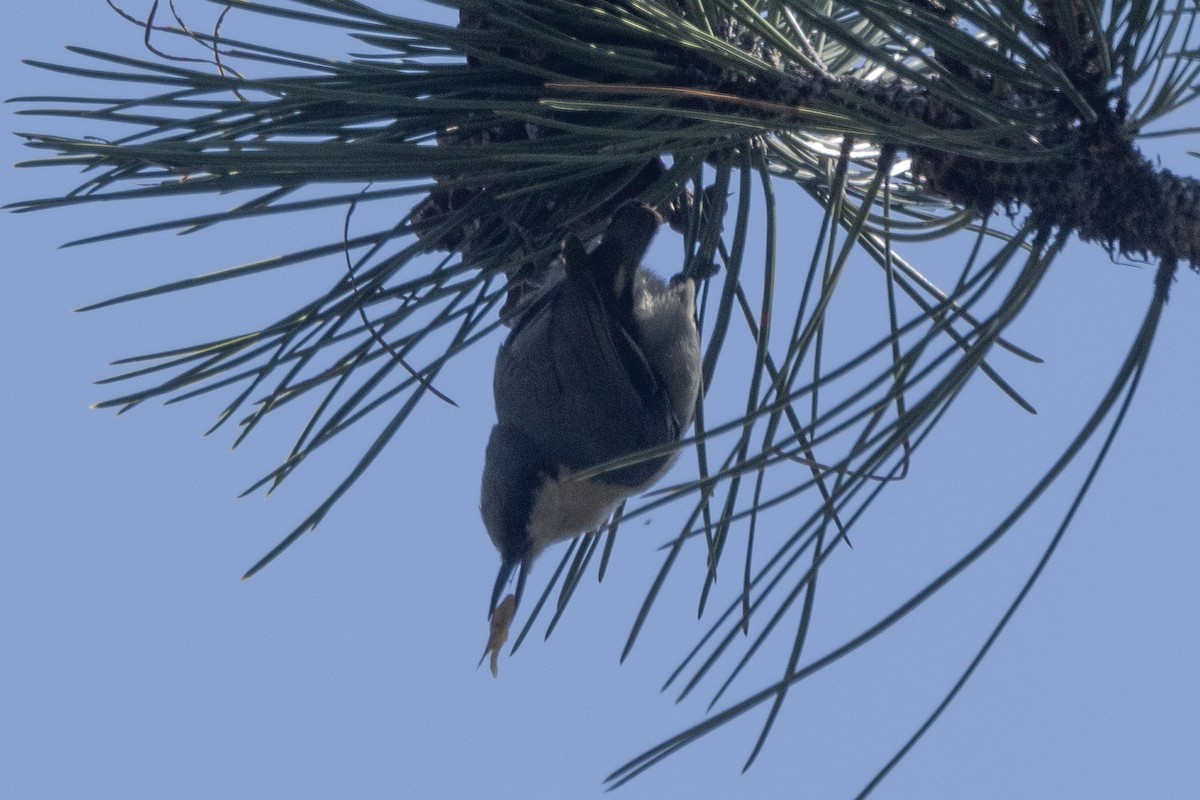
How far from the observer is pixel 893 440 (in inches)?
45.9

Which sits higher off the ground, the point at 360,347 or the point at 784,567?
the point at 360,347

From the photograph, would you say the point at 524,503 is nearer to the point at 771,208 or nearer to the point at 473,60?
the point at 771,208

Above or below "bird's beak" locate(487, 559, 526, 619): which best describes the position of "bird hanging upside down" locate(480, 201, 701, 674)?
above

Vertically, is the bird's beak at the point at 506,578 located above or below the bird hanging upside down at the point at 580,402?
below

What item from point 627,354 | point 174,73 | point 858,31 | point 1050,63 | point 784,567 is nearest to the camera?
point 1050,63

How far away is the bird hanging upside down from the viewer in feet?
6.20

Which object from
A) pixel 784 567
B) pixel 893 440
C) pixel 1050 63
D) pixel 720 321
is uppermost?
pixel 1050 63

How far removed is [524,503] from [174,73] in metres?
0.91

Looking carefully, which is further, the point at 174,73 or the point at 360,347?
the point at 360,347

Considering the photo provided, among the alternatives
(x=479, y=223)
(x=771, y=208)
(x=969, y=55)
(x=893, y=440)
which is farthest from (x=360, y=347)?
(x=969, y=55)

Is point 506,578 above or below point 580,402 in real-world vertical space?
below

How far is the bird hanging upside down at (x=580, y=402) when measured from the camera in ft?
6.20

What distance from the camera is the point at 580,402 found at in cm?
197

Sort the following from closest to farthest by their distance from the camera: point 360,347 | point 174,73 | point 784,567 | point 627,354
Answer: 1. point 784,567
2. point 174,73
3. point 360,347
4. point 627,354
